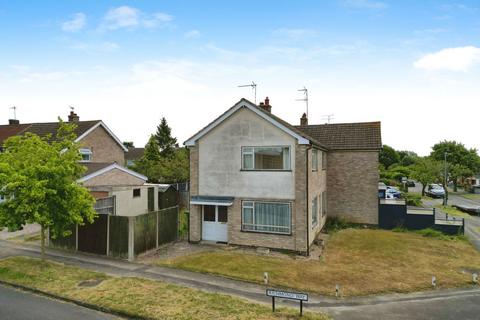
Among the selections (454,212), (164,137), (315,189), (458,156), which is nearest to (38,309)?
(315,189)

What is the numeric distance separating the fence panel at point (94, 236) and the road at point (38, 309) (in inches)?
187

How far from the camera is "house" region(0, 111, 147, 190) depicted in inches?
932

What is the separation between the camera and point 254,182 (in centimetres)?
1730

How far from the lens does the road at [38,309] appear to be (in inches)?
373

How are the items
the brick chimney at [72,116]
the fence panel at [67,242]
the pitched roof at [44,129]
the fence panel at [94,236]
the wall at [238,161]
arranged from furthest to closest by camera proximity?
1. the brick chimney at [72,116]
2. the pitched roof at [44,129]
3. the wall at [238,161]
4. the fence panel at [67,242]
5. the fence panel at [94,236]

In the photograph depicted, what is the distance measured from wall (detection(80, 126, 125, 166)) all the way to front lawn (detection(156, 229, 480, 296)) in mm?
20660

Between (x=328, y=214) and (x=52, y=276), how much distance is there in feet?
61.5

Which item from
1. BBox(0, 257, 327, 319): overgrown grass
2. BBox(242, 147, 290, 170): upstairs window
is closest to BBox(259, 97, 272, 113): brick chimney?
BBox(242, 147, 290, 170): upstairs window

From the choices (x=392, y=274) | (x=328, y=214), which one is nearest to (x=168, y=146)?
(x=328, y=214)

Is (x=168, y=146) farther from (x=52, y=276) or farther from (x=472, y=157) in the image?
(x=472, y=157)

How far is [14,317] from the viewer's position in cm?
941

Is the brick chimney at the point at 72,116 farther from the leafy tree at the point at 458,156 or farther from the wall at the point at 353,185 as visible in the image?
the leafy tree at the point at 458,156

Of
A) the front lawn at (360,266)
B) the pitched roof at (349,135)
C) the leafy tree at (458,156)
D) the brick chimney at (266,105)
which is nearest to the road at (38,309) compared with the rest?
the front lawn at (360,266)

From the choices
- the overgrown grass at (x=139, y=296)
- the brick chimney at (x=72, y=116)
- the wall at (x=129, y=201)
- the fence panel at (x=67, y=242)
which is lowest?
the overgrown grass at (x=139, y=296)
